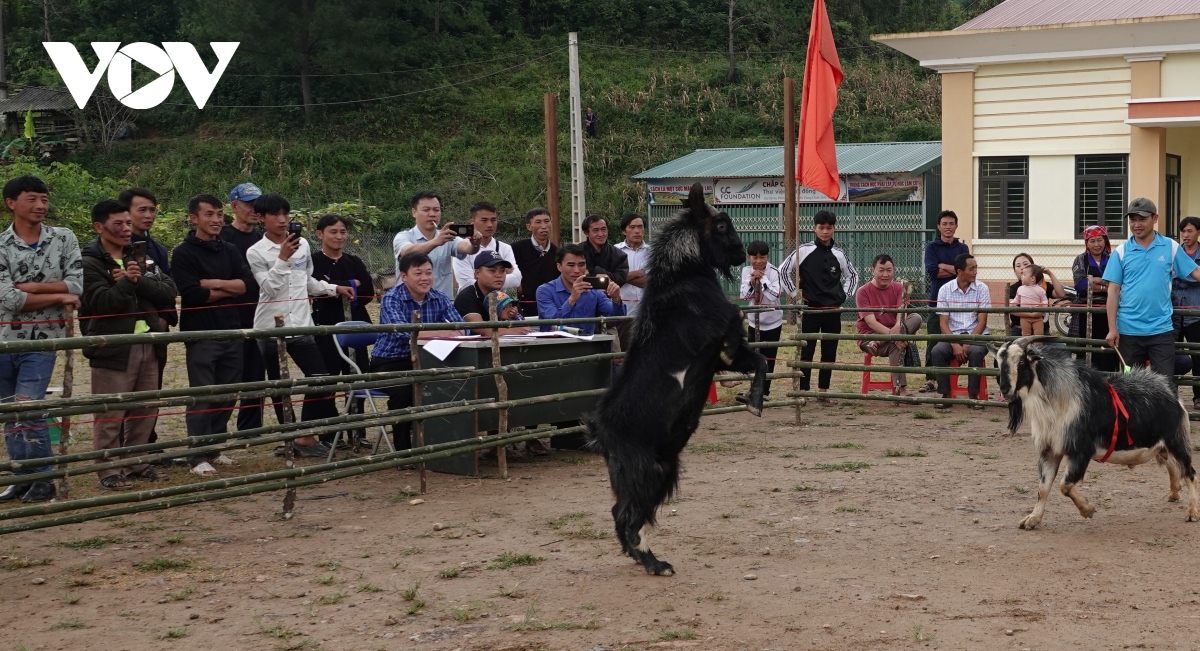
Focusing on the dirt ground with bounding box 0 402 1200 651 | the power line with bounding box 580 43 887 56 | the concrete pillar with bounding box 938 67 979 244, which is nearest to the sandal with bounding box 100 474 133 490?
the dirt ground with bounding box 0 402 1200 651

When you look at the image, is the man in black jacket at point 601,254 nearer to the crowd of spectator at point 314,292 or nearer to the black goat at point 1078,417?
the crowd of spectator at point 314,292

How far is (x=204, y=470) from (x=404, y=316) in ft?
5.85

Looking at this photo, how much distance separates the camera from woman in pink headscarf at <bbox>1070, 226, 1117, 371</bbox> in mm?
10891

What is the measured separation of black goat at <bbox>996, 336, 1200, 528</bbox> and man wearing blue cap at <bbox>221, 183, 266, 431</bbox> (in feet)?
17.1

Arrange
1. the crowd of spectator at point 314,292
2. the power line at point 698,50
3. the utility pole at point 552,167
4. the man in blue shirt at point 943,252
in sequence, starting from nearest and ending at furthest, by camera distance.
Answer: the crowd of spectator at point 314,292 → the man in blue shirt at point 943,252 → the utility pole at point 552,167 → the power line at point 698,50

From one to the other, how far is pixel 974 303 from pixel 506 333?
5.36 metres

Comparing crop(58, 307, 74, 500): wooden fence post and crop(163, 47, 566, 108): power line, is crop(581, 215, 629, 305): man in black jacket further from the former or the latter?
crop(163, 47, 566, 108): power line

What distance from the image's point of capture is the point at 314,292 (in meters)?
9.16

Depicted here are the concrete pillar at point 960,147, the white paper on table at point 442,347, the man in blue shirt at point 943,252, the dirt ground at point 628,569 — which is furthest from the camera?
the concrete pillar at point 960,147

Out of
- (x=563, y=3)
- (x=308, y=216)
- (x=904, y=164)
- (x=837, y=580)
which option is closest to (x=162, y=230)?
(x=308, y=216)

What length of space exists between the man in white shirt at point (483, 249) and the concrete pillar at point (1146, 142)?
13998 mm

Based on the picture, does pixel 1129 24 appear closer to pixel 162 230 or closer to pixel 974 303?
pixel 974 303

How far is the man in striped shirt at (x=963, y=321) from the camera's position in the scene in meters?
11.8

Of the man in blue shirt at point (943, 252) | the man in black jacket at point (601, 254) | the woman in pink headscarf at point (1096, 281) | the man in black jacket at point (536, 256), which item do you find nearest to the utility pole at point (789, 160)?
the man in blue shirt at point (943, 252)
